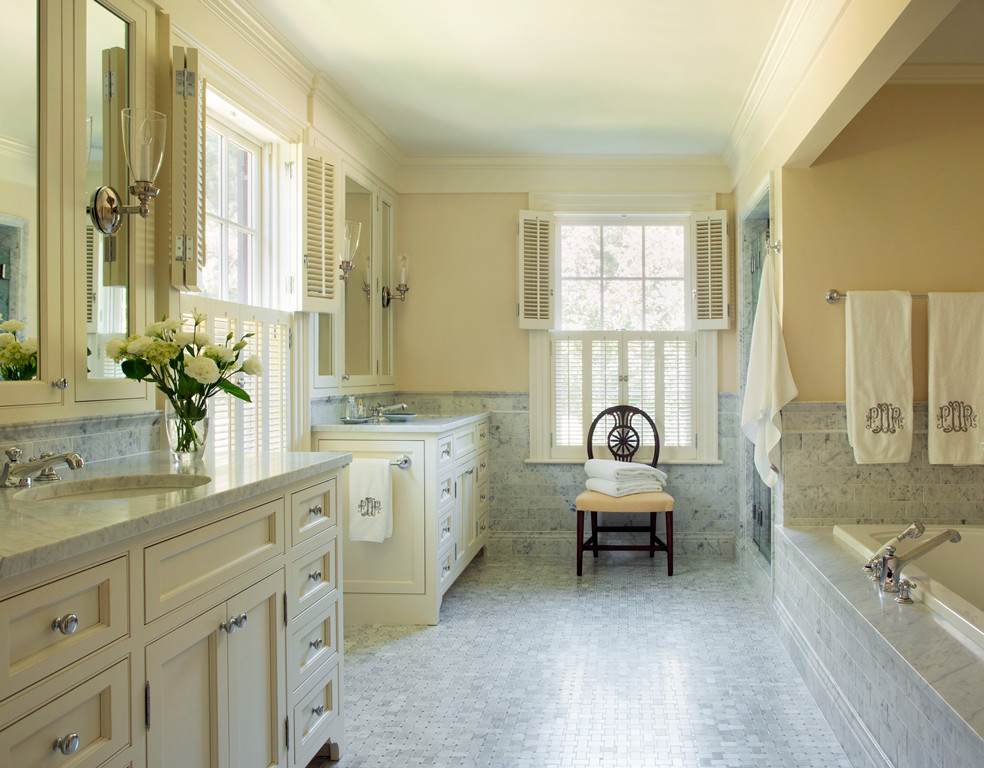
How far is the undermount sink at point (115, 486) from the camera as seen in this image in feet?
5.37

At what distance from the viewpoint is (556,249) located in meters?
4.83

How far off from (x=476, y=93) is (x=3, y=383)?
268 centimetres

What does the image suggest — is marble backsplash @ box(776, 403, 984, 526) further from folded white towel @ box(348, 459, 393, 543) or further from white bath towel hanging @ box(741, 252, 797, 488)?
folded white towel @ box(348, 459, 393, 543)

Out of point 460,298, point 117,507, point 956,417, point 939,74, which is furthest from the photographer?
point 460,298

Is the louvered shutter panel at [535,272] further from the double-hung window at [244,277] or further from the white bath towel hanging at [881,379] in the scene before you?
the white bath towel hanging at [881,379]

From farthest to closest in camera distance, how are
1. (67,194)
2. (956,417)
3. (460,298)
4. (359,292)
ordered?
A: 1. (460,298)
2. (359,292)
3. (956,417)
4. (67,194)

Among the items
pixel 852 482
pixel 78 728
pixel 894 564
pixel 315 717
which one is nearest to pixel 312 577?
pixel 315 717

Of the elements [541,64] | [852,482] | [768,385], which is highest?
[541,64]

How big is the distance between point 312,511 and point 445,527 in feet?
5.29

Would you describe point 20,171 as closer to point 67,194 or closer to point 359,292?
point 67,194

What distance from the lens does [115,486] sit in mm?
1779

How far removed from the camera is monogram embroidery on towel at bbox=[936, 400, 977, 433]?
3.03 meters

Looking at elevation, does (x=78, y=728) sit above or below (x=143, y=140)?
below

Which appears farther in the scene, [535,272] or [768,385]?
[535,272]
